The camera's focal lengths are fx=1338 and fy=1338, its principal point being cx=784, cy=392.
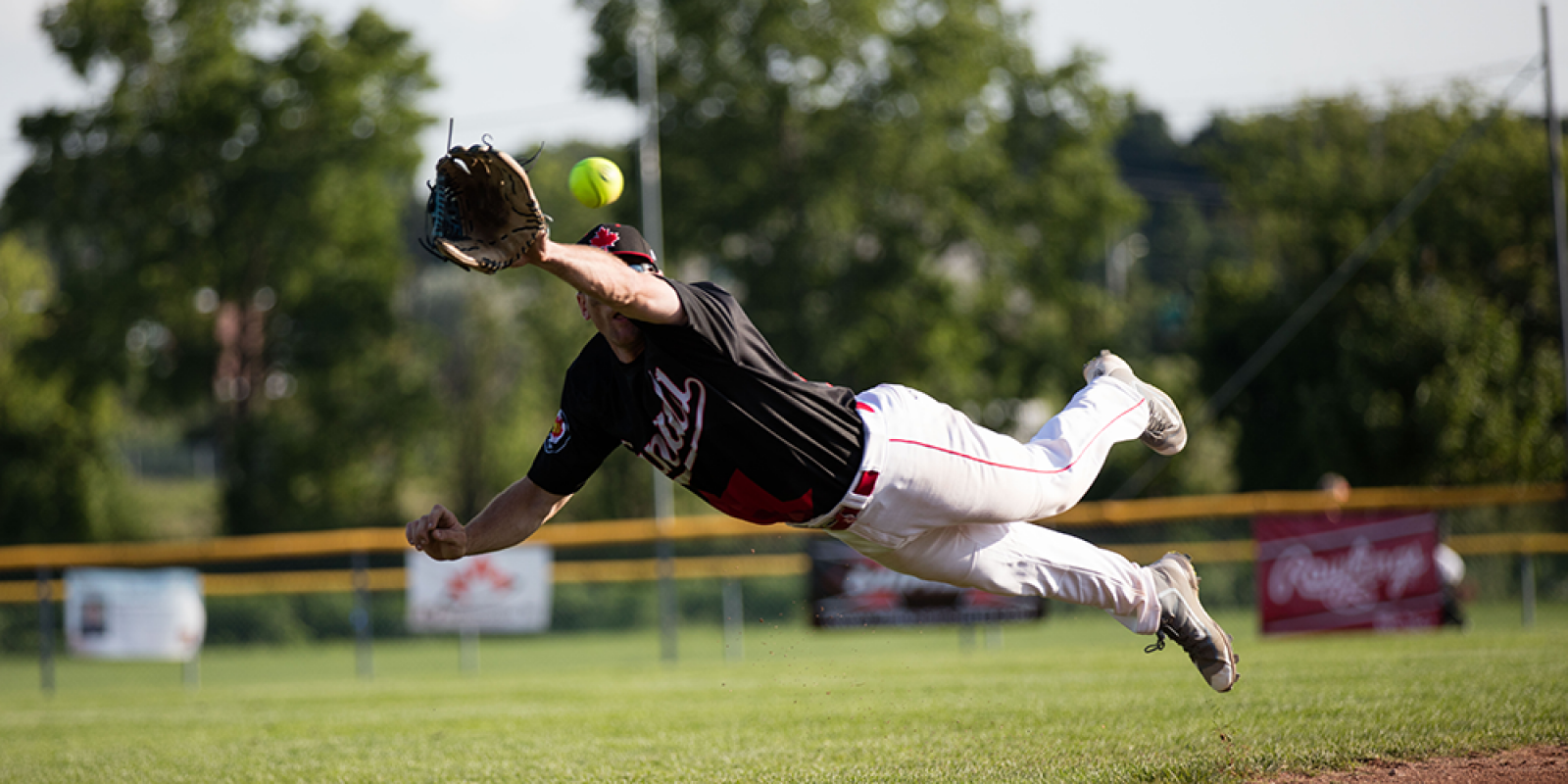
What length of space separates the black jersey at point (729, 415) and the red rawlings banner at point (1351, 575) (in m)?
10.3

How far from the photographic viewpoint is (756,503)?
4.42m

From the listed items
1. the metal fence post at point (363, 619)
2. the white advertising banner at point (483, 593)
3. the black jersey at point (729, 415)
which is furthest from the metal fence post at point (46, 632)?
the black jersey at point (729, 415)

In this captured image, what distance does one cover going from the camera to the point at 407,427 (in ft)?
105

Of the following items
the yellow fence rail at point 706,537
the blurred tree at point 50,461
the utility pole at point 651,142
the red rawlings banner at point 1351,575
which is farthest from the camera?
the blurred tree at point 50,461

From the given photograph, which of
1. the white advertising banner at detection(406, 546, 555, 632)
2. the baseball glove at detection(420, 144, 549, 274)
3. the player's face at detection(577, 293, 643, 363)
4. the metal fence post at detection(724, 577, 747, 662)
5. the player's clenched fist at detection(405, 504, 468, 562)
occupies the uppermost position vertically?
the baseball glove at detection(420, 144, 549, 274)

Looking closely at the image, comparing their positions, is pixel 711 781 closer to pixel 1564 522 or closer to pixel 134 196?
pixel 1564 522

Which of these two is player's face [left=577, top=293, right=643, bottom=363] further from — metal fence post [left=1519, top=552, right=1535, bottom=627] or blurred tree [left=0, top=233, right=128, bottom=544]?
blurred tree [left=0, top=233, right=128, bottom=544]

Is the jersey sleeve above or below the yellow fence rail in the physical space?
above

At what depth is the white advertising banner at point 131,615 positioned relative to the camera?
46.5 ft

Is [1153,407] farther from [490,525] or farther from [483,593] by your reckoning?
[483,593]

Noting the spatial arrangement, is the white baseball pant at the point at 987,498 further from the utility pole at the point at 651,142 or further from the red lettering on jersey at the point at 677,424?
the utility pole at the point at 651,142

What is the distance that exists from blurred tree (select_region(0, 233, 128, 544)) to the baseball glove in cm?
3098

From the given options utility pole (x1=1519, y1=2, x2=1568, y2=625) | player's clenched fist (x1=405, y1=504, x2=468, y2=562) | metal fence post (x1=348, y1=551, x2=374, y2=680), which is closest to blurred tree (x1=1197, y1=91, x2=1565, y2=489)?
utility pole (x1=1519, y1=2, x2=1568, y2=625)

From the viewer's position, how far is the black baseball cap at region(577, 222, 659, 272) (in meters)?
4.19
